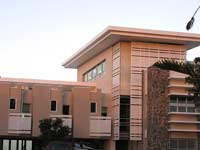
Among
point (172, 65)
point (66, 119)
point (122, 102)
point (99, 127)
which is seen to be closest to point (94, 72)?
point (122, 102)

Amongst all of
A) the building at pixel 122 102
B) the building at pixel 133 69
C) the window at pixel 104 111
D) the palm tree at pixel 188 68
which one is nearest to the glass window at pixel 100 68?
the building at pixel 122 102

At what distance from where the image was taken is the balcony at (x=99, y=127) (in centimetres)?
4581

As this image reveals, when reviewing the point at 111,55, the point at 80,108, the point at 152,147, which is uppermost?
the point at 111,55

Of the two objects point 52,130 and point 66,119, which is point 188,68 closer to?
point 52,130

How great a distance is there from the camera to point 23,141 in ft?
155

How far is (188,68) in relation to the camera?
70.4 feet

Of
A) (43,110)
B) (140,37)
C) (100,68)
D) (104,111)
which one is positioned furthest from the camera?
(100,68)

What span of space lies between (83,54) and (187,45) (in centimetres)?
1036

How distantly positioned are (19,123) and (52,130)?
122 inches

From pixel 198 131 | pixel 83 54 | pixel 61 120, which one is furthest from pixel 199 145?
pixel 83 54

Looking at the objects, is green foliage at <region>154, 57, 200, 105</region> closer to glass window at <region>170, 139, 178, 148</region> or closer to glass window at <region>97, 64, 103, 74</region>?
glass window at <region>170, 139, 178, 148</region>

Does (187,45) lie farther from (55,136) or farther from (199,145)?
(55,136)

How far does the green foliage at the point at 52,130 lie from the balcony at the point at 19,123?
64.3 inches

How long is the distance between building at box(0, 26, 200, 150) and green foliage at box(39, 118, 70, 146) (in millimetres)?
1650
